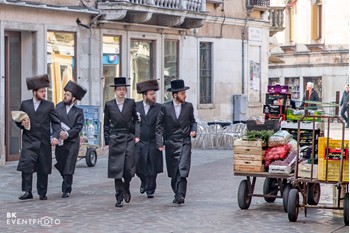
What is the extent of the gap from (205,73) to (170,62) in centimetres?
218

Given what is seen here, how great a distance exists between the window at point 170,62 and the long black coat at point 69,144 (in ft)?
39.1

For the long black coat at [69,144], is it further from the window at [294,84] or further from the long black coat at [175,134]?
the window at [294,84]

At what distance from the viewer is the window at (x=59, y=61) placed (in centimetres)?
2488

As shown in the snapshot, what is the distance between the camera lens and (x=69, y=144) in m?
18.0

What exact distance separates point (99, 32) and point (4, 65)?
162 inches

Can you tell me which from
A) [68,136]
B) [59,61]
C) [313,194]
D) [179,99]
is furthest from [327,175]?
[59,61]

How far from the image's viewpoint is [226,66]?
33.5m

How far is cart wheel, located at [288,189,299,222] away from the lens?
47.4ft

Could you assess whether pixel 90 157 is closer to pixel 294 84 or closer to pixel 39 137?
pixel 39 137

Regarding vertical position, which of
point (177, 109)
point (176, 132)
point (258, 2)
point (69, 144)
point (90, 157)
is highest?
point (258, 2)

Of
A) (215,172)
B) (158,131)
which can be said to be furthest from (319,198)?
(215,172)

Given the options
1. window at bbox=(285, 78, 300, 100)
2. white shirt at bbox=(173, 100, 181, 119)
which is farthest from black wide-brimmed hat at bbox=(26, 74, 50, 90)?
window at bbox=(285, 78, 300, 100)

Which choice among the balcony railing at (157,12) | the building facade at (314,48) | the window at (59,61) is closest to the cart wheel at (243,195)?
the window at (59,61)

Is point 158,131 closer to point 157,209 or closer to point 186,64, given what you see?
point 157,209
